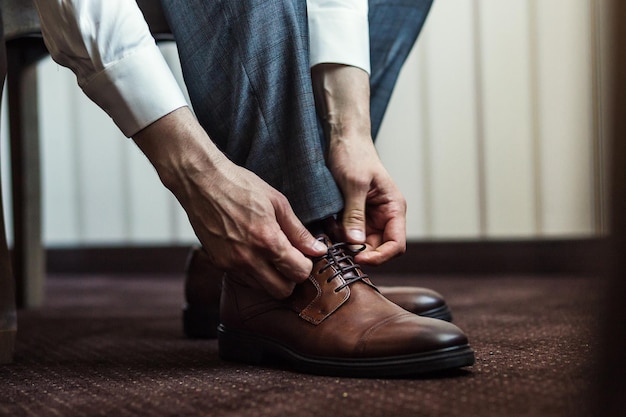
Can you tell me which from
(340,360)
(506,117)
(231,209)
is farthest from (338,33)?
(506,117)

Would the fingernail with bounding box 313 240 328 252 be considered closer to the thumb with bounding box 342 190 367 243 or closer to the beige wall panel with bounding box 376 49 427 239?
the thumb with bounding box 342 190 367 243

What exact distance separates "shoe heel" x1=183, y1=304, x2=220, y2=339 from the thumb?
309 millimetres

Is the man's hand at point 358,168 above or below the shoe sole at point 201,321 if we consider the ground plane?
above

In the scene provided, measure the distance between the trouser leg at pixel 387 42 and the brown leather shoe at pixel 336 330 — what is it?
317 mm

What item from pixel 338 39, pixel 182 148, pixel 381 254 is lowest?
pixel 381 254

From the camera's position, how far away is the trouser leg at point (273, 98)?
26.0 inches

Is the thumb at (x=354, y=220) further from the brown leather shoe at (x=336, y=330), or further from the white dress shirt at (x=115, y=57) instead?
the white dress shirt at (x=115, y=57)

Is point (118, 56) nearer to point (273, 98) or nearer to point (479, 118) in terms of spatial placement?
point (273, 98)

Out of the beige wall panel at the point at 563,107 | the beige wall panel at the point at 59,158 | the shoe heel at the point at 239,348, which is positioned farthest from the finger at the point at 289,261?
the beige wall panel at the point at 59,158

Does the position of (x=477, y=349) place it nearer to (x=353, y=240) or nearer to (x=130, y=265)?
(x=353, y=240)

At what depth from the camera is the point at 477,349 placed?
724mm

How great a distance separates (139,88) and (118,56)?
0.11 feet

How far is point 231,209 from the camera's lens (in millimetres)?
634

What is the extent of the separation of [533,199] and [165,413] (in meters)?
1.35
